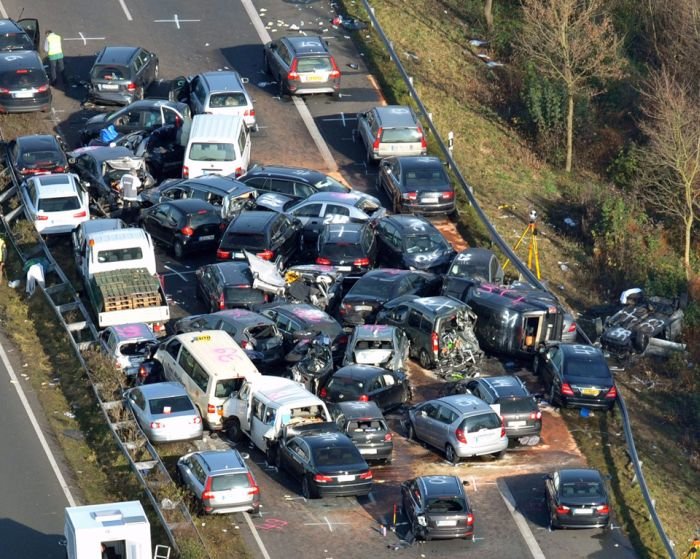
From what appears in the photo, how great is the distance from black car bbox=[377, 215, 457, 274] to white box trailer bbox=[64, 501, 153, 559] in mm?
13892

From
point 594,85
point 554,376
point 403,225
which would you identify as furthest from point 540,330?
point 594,85

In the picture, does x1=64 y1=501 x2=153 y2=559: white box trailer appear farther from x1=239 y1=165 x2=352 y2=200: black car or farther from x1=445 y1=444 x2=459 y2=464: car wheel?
x1=239 y1=165 x2=352 y2=200: black car

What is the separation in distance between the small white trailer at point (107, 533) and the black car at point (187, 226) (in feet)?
45.6

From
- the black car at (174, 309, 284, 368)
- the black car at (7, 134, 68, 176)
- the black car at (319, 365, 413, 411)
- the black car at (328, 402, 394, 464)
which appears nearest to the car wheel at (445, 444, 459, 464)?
Result: the black car at (328, 402, 394, 464)

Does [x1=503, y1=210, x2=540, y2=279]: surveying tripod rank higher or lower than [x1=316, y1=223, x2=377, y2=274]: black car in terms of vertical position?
lower

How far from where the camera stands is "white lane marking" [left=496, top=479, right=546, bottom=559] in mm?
31125

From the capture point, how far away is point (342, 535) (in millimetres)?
31172

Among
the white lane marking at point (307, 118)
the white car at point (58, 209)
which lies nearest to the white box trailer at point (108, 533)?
the white car at point (58, 209)

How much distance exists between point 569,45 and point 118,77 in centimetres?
1417

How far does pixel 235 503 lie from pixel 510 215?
18943mm

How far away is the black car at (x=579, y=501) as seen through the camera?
3128cm

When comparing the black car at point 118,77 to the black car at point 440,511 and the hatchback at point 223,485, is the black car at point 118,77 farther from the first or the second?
the black car at point 440,511

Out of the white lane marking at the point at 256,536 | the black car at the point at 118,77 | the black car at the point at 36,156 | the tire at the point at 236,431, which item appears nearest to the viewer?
the white lane marking at the point at 256,536

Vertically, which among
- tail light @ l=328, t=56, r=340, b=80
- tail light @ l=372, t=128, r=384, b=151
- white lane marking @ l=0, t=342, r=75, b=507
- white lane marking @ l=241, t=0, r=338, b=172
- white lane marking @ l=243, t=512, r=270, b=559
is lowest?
white lane marking @ l=0, t=342, r=75, b=507
